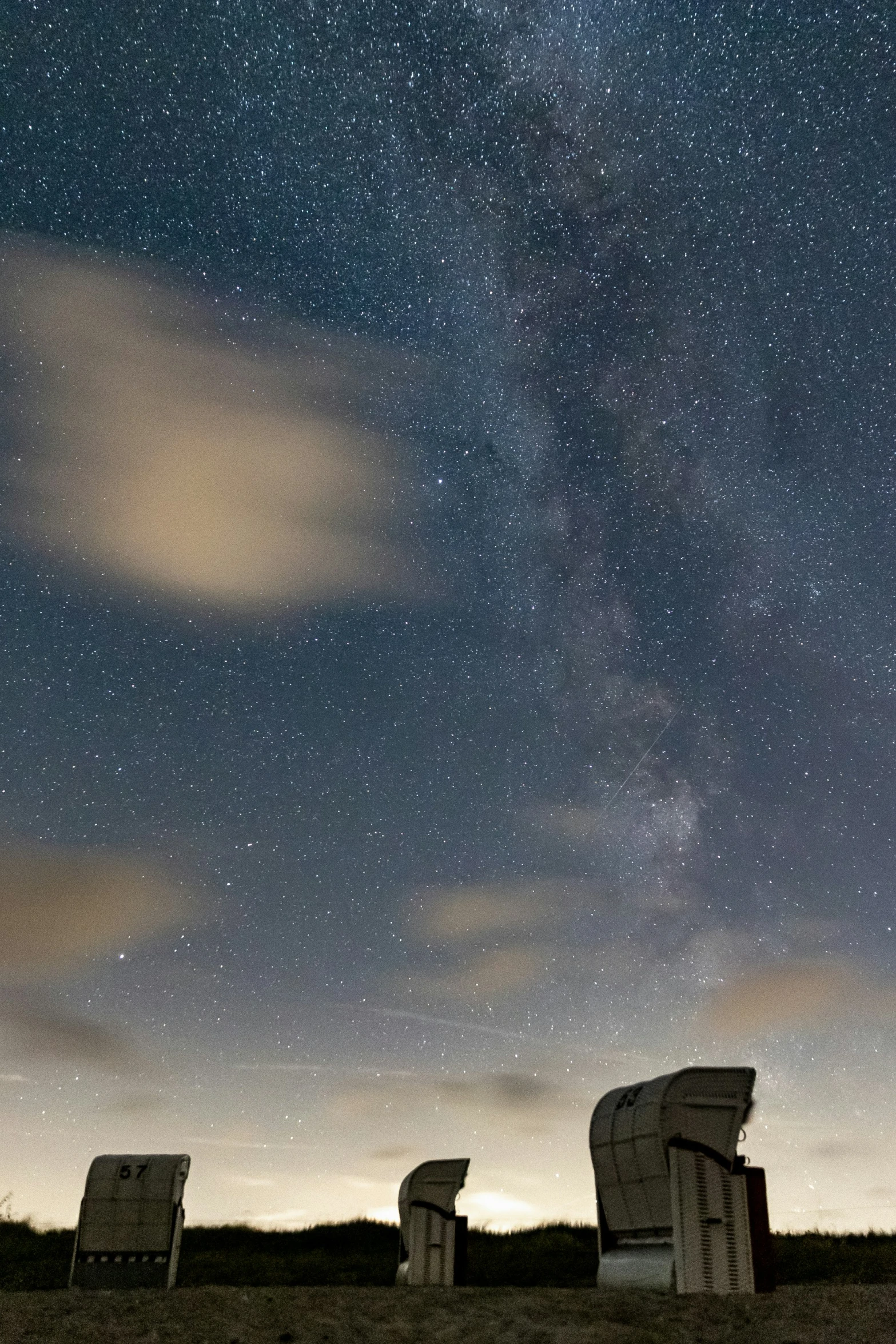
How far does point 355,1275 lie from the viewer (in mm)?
19703

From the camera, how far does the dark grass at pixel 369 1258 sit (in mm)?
18250

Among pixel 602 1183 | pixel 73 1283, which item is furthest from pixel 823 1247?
pixel 73 1283

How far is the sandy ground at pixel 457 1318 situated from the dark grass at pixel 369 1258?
6.67 feet

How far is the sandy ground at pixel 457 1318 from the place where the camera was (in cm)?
1266

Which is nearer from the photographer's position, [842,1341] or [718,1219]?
[842,1341]

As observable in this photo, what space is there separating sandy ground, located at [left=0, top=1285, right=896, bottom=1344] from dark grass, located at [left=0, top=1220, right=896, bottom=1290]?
203cm

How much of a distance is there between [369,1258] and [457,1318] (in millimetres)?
9016

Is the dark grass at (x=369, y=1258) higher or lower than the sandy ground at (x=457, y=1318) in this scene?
higher

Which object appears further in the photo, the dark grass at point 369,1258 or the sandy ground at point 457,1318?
the dark grass at point 369,1258

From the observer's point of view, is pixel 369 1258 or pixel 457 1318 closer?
pixel 457 1318

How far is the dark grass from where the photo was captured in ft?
59.9

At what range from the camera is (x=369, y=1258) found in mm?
22016

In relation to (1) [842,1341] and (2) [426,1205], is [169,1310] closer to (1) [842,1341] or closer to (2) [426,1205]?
(2) [426,1205]

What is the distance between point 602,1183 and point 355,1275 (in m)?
5.70
